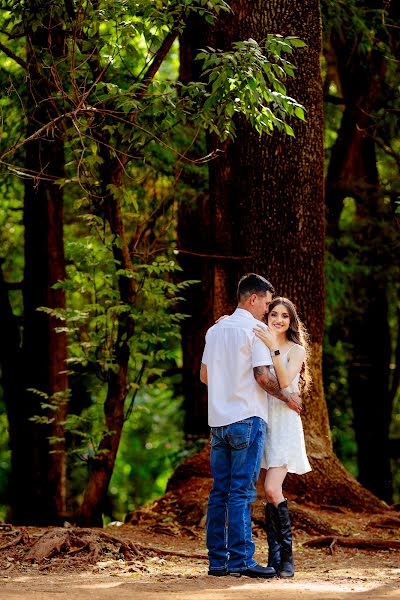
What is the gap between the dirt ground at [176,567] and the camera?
21.0ft

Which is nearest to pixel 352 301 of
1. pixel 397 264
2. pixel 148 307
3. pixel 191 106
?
pixel 397 264

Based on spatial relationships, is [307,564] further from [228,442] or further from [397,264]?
[397,264]

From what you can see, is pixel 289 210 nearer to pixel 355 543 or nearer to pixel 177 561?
pixel 355 543

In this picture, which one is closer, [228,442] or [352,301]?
[228,442]

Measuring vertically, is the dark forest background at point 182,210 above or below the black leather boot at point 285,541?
above

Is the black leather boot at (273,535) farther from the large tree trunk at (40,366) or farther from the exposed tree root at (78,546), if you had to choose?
the large tree trunk at (40,366)

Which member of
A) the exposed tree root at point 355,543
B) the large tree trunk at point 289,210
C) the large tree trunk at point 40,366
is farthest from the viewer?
the large tree trunk at point 40,366

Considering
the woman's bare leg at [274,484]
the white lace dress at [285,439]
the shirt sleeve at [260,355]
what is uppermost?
the shirt sleeve at [260,355]

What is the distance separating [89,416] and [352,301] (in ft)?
25.6

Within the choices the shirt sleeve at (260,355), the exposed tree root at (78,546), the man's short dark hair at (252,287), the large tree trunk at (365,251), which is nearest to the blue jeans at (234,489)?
the shirt sleeve at (260,355)

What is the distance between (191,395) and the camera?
15617 millimetres

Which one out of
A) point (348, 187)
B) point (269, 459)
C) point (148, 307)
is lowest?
point (269, 459)

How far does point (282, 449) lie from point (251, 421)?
43cm

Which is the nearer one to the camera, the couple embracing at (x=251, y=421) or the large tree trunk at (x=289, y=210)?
the couple embracing at (x=251, y=421)
